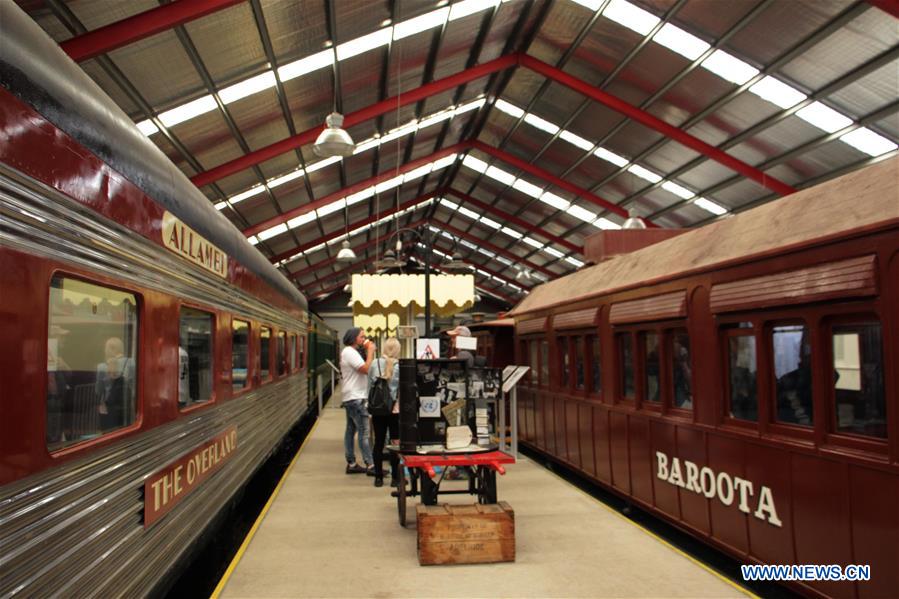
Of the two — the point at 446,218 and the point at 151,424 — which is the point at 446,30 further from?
the point at 446,218

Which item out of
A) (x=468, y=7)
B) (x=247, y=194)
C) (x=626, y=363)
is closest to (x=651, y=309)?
(x=626, y=363)

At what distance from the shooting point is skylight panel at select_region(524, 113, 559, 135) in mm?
17953

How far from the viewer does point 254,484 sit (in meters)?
10.8

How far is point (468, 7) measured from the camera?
11.9m

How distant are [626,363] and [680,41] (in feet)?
24.6

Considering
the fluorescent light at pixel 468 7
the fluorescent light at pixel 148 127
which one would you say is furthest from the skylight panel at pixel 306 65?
the fluorescent light at pixel 468 7

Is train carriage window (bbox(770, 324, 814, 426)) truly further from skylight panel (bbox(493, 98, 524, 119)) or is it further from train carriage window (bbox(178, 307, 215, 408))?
skylight panel (bbox(493, 98, 524, 119))

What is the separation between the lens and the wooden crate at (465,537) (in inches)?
206

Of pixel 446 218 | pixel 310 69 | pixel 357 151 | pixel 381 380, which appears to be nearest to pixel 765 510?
pixel 381 380

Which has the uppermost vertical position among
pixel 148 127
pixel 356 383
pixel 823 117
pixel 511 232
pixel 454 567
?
pixel 511 232

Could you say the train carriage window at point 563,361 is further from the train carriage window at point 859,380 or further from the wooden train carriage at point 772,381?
the train carriage window at point 859,380

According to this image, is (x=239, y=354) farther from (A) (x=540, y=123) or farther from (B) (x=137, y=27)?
(A) (x=540, y=123)

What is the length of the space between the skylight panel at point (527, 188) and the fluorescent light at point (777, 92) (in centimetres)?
1048

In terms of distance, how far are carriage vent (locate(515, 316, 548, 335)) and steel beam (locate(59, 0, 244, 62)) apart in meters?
5.71
